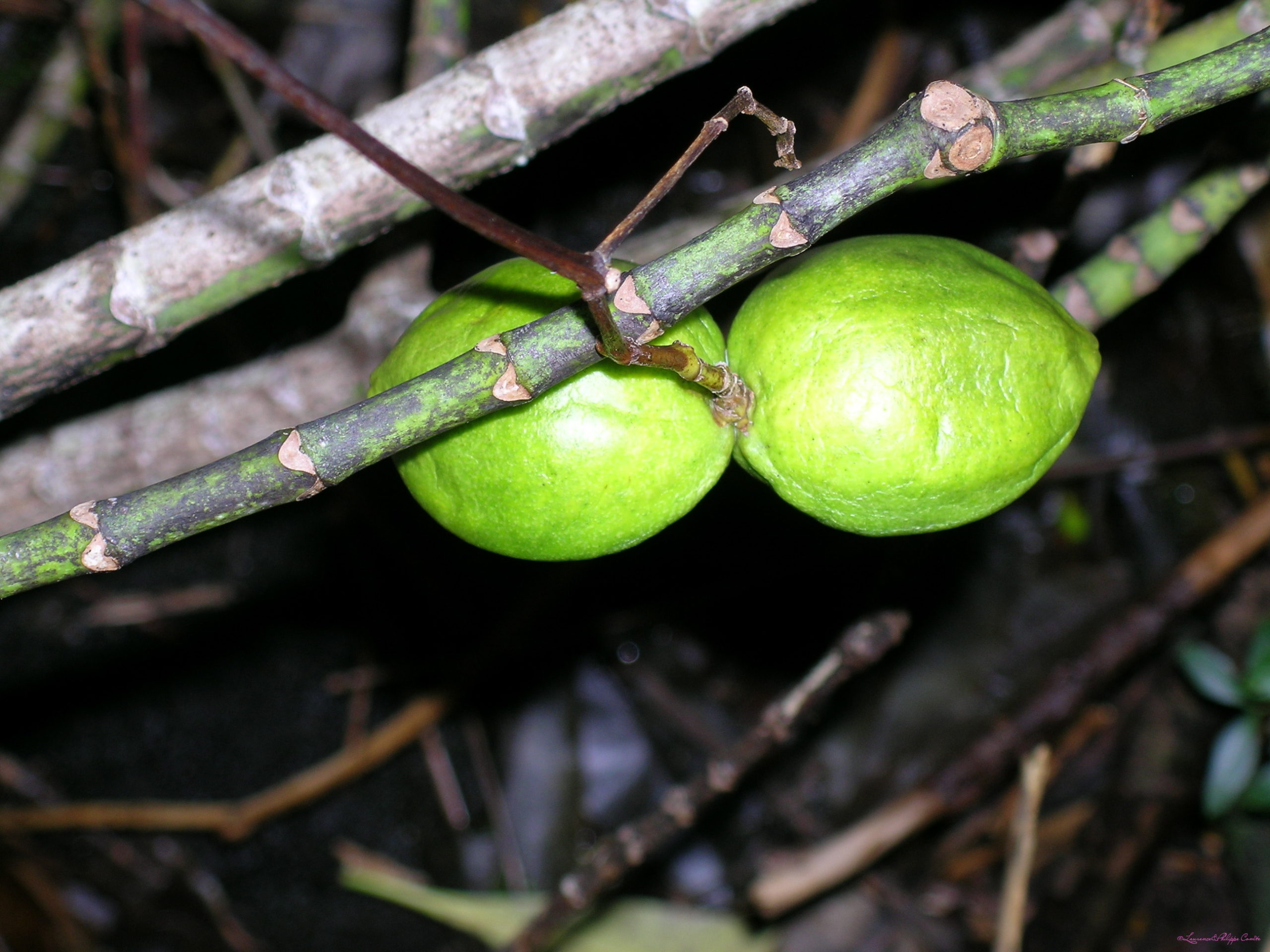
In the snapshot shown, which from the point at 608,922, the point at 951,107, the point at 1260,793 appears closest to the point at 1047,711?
the point at 1260,793

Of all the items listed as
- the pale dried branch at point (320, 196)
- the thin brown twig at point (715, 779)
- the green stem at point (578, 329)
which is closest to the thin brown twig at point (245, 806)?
the thin brown twig at point (715, 779)

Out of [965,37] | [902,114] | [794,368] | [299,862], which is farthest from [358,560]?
[965,37]

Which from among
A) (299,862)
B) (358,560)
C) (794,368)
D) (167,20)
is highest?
(167,20)

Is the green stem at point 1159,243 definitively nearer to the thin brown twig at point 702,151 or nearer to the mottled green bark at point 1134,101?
the mottled green bark at point 1134,101

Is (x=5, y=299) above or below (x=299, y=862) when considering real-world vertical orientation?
above

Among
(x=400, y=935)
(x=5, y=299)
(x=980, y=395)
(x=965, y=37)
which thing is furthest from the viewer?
(x=400, y=935)

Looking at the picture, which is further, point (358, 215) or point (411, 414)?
point (358, 215)

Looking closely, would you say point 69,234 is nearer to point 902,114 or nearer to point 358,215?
point 358,215

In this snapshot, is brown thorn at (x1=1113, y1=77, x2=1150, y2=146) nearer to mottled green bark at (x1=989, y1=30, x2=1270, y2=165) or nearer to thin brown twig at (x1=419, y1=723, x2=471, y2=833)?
mottled green bark at (x1=989, y1=30, x2=1270, y2=165)
